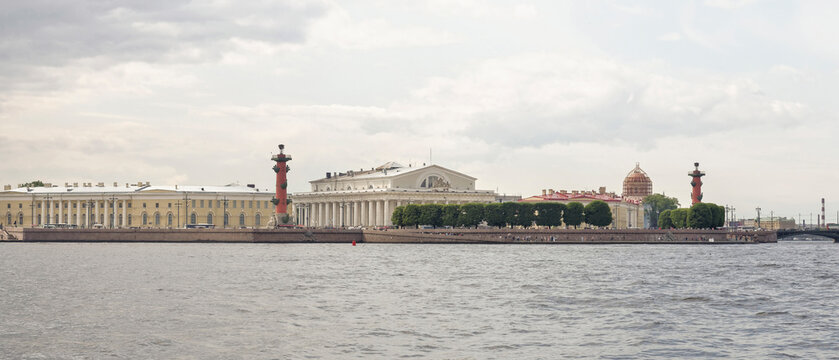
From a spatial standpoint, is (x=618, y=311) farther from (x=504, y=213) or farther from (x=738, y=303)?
(x=504, y=213)

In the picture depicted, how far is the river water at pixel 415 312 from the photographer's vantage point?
23062 mm

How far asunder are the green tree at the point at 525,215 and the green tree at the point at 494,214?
1393 millimetres

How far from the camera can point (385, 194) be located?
4616 inches

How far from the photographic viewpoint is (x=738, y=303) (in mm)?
Result: 33000

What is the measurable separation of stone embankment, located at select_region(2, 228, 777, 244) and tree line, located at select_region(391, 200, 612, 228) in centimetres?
572

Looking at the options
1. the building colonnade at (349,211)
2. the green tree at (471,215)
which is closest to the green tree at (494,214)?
the green tree at (471,215)

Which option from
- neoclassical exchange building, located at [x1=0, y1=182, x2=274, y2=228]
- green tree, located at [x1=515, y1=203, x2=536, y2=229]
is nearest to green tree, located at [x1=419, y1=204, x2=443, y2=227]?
green tree, located at [x1=515, y1=203, x2=536, y2=229]

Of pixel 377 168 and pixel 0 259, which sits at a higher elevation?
pixel 377 168

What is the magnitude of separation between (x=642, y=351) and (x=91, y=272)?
99.7ft

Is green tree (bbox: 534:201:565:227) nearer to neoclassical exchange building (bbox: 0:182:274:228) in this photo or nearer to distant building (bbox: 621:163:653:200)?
neoclassical exchange building (bbox: 0:182:274:228)

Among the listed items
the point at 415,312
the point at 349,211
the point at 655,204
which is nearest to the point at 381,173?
the point at 349,211

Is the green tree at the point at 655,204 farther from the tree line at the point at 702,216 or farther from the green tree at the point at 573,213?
the green tree at the point at 573,213

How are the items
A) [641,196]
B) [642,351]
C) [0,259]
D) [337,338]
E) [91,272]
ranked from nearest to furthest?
[642,351] < [337,338] < [91,272] < [0,259] < [641,196]

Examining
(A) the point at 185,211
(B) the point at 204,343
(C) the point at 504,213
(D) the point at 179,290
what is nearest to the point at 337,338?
(B) the point at 204,343
